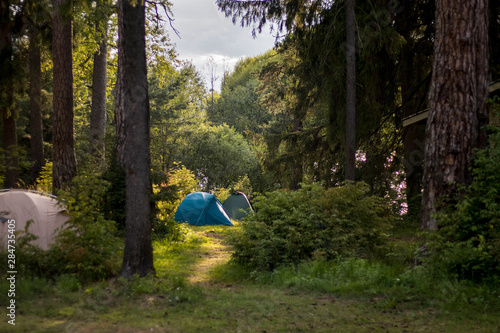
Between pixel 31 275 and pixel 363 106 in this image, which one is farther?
pixel 363 106

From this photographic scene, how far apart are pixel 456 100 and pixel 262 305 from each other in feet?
13.8

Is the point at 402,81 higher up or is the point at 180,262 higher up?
the point at 402,81

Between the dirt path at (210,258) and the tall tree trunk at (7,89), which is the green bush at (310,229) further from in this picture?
the tall tree trunk at (7,89)

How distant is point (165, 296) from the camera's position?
17.6ft

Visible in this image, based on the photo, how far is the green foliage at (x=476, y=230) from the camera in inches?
208

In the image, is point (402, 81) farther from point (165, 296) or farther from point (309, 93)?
point (165, 296)

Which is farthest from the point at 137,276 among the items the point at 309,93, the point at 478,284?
the point at 309,93

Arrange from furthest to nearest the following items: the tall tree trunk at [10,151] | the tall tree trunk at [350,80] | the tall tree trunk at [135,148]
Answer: the tall tree trunk at [10,151] < the tall tree trunk at [350,80] < the tall tree trunk at [135,148]

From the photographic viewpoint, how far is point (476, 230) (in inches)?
219

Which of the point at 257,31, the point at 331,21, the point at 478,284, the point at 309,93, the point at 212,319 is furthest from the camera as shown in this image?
the point at 309,93

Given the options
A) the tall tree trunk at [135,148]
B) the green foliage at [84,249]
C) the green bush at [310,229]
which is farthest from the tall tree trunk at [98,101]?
the tall tree trunk at [135,148]

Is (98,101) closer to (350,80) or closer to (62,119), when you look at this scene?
(62,119)

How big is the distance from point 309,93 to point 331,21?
4.23 m

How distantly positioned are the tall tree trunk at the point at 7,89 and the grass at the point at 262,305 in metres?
10.1
